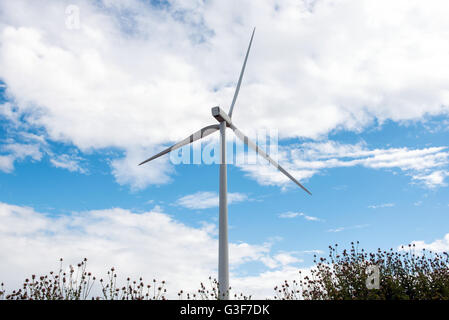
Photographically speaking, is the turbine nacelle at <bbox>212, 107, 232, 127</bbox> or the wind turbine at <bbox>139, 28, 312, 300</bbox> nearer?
the wind turbine at <bbox>139, 28, 312, 300</bbox>

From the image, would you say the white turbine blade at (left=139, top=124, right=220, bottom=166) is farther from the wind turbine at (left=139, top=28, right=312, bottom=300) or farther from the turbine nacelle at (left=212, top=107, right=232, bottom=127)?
the turbine nacelle at (left=212, top=107, right=232, bottom=127)

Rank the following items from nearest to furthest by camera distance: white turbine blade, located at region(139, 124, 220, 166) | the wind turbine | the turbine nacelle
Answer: the wind turbine
the turbine nacelle
white turbine blade, located at region(139, 124, 220, 166)

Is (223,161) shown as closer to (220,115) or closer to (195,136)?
(220,115)

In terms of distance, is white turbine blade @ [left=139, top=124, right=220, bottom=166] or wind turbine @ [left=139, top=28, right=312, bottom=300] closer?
wind turbine @ [left=139, top=28, right=312, bottom=300]

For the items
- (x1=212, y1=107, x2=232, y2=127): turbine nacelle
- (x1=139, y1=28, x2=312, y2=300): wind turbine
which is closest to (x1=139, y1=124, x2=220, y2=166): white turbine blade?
(x1=139, y1=28, x2=312, y2=300): wind turbine

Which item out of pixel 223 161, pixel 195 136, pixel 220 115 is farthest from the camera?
pixel 195 136

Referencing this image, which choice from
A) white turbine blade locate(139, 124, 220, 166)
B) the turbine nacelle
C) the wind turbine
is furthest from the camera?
white turbine blade locate(139, 124, 220, 166)

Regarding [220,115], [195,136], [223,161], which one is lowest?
[223,161]

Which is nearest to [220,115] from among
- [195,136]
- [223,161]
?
[195,136]

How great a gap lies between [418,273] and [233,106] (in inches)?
545

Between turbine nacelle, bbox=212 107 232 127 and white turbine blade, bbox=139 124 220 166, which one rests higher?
turbine nacelle, bbox=212 107 232 127
